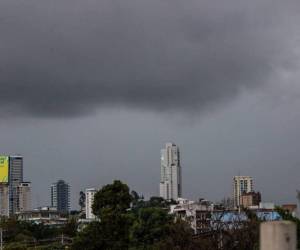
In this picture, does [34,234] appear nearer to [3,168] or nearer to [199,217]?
[3,168]

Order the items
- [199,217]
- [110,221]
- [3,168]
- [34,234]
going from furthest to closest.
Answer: [3,168]
[34,234]
[199,217]
[110,221]

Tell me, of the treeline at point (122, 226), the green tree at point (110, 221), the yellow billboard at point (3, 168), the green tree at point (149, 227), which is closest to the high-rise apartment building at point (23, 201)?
the yellow billboard at point (3, 168)

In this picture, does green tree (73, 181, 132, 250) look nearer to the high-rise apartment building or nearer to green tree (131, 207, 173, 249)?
green tree (131, 207, 173, 249)

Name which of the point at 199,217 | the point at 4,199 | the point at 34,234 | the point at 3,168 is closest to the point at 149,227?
the point at 199,217

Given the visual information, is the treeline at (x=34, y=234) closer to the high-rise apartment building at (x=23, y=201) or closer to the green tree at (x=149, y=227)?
the green tree at (x=149, y=227)

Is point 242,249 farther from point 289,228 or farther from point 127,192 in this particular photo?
point 289,228

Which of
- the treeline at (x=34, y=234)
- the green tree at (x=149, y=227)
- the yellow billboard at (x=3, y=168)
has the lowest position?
the treeline at (x=34, y=234)

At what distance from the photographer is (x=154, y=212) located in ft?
142

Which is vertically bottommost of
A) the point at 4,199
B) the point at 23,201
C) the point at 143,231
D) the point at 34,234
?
the point at 34,234

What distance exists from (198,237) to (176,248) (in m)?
2.34

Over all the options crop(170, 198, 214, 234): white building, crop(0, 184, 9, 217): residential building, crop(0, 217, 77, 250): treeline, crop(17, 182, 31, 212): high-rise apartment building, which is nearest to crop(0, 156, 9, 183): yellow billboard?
crop(0, 184, 9, 217): residential building

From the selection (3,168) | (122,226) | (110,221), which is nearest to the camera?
(110,221)

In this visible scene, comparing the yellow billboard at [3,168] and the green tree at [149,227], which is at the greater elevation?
the yellow billboard at [3,168]

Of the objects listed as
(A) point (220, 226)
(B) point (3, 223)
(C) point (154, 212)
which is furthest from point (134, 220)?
(B) point (3, 223)
